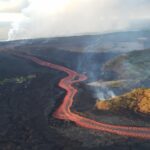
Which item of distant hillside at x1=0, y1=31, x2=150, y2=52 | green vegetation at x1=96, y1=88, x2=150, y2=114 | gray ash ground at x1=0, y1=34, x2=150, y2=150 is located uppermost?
distant hillside at x1=0, y1=31, x2=150, y2=52

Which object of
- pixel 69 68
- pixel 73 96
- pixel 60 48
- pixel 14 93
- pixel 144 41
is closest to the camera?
pixel 73 96

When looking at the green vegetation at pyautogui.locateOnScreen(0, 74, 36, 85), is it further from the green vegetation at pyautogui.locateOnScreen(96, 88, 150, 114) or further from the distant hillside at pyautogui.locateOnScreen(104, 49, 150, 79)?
the green vegetation at pyautogui.locateOnScreen(96, 88, 150, 114)

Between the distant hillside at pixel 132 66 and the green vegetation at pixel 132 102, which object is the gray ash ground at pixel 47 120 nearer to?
the green vegetation at pixel 132 102

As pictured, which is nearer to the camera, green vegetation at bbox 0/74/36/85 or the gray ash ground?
the gray ash ground

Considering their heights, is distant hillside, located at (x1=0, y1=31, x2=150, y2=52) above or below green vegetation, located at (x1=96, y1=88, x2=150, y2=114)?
above

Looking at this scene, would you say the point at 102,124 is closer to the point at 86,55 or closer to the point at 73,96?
the point at 73,96

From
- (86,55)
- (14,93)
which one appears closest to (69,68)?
(86,55)

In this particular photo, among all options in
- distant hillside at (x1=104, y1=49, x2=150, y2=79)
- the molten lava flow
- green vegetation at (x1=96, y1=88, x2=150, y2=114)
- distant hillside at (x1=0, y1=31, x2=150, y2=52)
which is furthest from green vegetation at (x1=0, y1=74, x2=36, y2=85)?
distant hillside at (x1=0, y1=31, x2=150, y2=52)

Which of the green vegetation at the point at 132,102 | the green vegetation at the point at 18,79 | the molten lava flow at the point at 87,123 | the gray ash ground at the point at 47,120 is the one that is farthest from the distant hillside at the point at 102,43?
the green vegetation at the point at 132,102

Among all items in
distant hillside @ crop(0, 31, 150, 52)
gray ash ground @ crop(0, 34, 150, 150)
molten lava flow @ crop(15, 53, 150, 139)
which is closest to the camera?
gray ash ground @ crop(0, 34, 150, 150)
